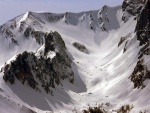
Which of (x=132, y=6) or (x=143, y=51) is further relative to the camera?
(x=132, y=6)

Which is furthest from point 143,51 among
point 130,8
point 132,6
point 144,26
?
point 130,8

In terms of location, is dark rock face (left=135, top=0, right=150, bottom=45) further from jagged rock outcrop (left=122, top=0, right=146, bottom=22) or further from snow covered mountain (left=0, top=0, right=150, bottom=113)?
jagged rock outcrop (left=122, top=0, right=146, bottom=22)

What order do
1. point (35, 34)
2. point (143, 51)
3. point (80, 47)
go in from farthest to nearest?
point (35, 34), point (80, 47), point (143, 51)

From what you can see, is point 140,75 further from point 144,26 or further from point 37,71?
point 144,26

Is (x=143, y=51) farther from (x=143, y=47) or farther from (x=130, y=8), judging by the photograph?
(x=130, y=8)

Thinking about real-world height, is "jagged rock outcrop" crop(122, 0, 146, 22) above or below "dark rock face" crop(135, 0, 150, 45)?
above

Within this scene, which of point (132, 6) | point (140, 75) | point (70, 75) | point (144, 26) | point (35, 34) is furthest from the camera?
point (132, 6)

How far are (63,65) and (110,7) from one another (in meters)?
99.2

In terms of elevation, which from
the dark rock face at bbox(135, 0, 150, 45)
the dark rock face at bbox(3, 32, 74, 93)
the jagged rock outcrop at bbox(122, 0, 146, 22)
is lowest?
the dark rock face at bbox(3, 32, 74, 93)

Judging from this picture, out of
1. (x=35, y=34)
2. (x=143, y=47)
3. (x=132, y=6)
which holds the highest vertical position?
(x=132, y=6)

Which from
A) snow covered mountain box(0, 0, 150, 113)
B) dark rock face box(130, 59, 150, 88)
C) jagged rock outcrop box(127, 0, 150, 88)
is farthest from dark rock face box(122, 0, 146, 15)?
dark rock face box(130, 59, 150, 88)

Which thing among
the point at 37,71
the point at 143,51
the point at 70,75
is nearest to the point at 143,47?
the point at 143,51

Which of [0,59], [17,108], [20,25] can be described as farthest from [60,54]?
[20,25]

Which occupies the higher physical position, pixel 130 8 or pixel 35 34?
pixel 130 8
